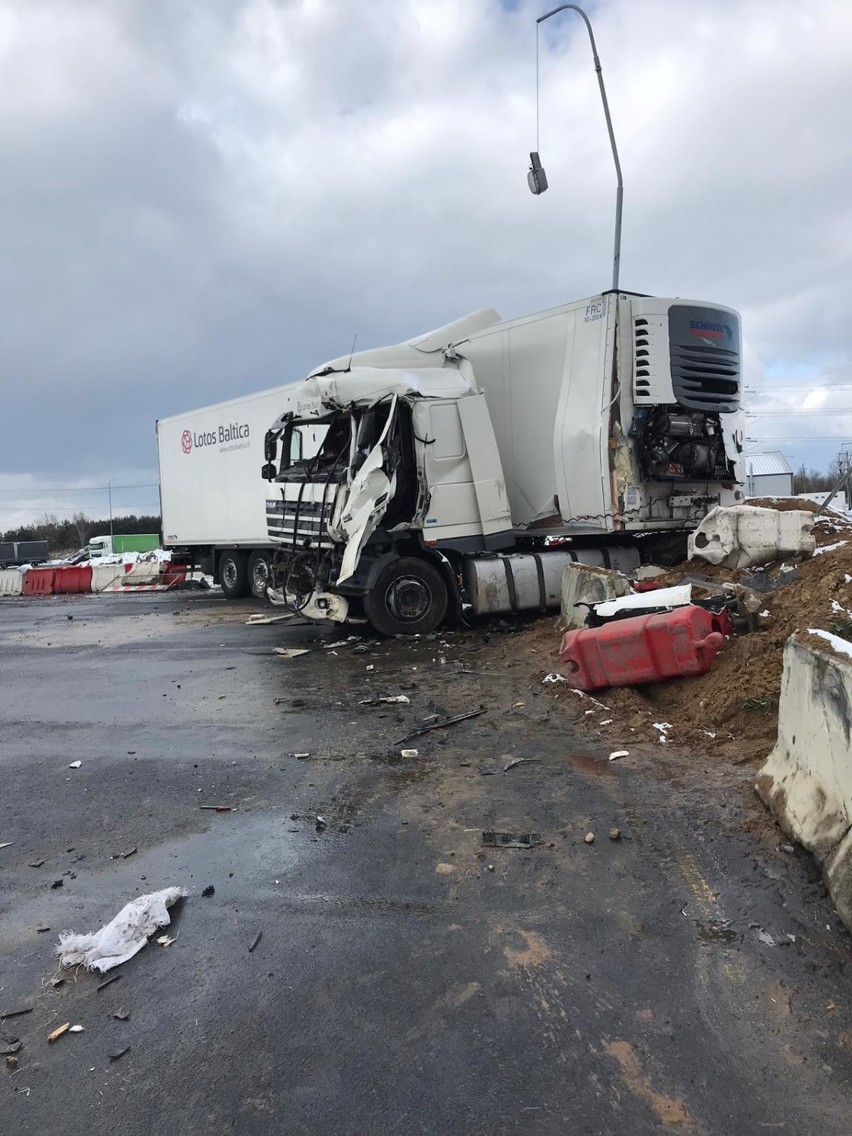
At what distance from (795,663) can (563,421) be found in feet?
22.0

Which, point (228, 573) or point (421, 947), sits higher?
point (228, 573)

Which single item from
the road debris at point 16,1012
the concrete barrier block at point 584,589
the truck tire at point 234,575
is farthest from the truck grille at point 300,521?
the road debris at point 16,1012

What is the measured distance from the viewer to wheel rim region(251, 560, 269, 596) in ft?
51.3

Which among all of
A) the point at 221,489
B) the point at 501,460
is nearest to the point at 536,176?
the point at 501,460

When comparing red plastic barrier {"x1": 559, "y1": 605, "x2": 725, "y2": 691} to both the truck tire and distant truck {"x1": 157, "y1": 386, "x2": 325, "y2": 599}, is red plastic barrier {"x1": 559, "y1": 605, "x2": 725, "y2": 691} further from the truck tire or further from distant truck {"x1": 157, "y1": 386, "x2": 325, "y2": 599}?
the truck tire

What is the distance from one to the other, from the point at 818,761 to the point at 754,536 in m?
4.86

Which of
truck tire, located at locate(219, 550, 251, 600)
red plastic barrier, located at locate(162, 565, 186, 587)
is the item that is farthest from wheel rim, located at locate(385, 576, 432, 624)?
red plastic barrier, located at locate(162, 565, 186, 587)

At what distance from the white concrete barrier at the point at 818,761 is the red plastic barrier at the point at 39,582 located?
899 inches

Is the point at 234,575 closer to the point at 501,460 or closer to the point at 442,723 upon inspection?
the point at 501,460

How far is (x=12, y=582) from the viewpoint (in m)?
23.4

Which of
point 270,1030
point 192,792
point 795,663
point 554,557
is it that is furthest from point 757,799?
point 554,557

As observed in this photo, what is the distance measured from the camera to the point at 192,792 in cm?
468

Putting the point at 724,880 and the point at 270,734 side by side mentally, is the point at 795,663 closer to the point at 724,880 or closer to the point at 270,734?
the point at 724,880

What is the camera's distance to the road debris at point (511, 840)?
3650 millimetres
